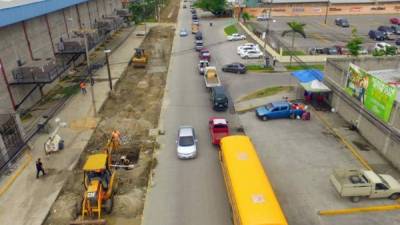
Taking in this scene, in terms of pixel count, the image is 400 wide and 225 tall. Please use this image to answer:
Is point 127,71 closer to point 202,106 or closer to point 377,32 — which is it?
point 202,106

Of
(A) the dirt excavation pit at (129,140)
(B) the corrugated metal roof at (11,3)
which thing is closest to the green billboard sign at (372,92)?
(A) the dirt excavation pit at (129,140)

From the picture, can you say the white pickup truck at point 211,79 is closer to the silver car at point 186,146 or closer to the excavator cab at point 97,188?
the silver car at point 186,146

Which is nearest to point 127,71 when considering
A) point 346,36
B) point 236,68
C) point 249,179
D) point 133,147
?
point 236,68

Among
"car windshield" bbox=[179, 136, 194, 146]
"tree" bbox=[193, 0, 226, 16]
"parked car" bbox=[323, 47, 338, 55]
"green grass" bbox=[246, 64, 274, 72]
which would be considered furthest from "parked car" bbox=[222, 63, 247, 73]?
"tree" bbox=[193, 0, 226, 16]

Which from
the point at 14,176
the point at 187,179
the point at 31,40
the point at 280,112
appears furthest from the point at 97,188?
the point at 31,40

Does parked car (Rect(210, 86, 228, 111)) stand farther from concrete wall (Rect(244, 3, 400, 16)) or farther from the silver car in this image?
concrete wall (Rect(244, 3, 400, 16))

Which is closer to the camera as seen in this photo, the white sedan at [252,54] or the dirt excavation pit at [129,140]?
the dirt excavation pit at [129,140]

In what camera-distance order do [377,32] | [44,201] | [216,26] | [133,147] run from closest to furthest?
[44,201]
[133,147]
[377,32]
[216,26]
